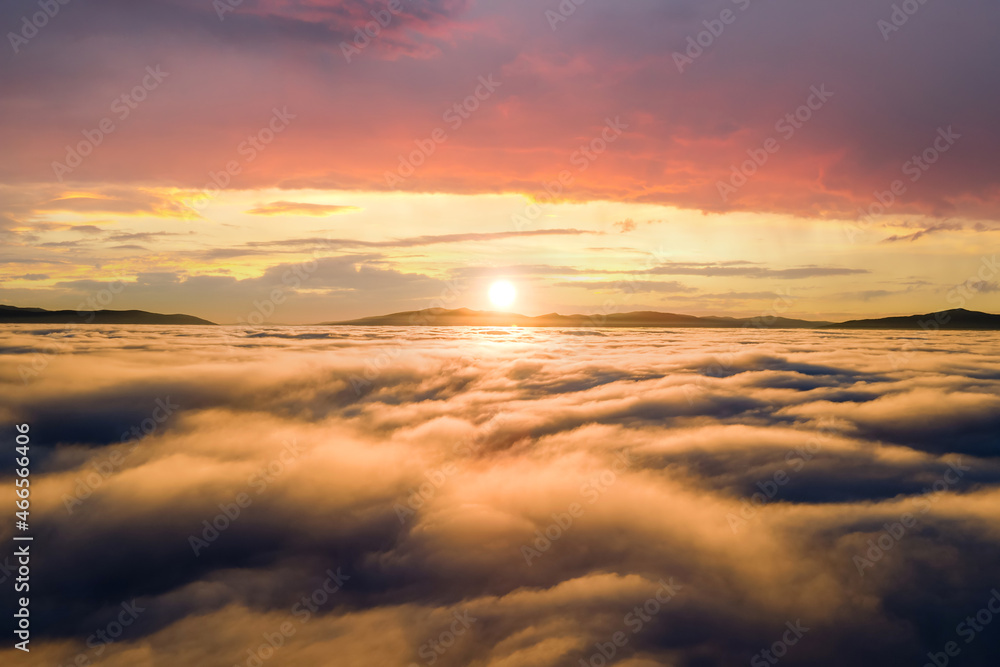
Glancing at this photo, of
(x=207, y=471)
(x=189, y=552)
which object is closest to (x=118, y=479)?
(x=207, y=471)

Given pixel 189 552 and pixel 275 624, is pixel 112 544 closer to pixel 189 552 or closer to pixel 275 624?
pixel 189 552

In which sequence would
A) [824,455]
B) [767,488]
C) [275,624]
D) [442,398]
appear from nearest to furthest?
[275,624] → [767,488] → [824,455] → [442,398]

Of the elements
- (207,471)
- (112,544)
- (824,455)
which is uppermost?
(207,471)

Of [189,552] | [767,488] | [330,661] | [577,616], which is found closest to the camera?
[330,661]

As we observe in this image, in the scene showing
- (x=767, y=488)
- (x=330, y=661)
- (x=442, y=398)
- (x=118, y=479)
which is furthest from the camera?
(x=442, y=398)

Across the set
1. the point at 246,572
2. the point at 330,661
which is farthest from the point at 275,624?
the point at 246,572

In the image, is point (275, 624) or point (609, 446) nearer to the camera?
point (275, 624)

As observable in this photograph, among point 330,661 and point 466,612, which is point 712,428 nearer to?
point 466,612

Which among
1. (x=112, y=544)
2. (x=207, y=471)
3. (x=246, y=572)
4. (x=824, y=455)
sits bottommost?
(x=824, y=455)

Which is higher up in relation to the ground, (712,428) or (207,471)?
(207,471)
